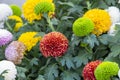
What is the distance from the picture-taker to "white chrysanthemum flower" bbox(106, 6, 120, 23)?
1.65 meters

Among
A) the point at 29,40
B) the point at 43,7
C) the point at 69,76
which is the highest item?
the point at 43,7

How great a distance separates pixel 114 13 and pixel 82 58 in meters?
0.28

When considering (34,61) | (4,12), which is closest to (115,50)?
(34,61)

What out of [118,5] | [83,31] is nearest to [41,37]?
[83,31]

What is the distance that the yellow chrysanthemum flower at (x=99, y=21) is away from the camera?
1.53 m

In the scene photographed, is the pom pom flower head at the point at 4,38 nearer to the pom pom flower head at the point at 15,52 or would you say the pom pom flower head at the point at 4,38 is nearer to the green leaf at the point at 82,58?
the pom pom flower head at the point at 15,52

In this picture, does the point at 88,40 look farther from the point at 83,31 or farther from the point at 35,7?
the point at 35,7

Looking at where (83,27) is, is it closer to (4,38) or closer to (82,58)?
(82,58)

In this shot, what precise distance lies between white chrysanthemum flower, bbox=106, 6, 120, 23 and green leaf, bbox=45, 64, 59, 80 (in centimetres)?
34

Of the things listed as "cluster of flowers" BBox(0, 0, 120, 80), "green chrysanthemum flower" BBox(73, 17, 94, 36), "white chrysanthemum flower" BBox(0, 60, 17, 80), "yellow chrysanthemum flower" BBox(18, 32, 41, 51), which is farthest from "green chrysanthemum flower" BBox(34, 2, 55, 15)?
"white chrysanthemum flower" BBox(0, 60, 17, 80)

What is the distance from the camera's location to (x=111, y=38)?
4.90 feet

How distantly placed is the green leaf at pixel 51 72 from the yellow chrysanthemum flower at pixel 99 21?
217 millimetres

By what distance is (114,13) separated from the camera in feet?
5.43

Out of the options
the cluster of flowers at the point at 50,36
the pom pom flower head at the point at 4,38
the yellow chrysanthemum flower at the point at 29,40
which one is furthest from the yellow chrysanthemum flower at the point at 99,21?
the pom pom flower head at the point at 4,38
